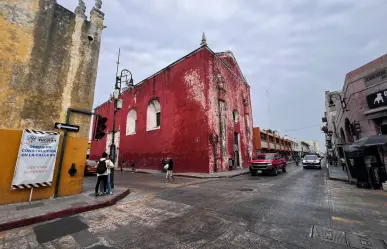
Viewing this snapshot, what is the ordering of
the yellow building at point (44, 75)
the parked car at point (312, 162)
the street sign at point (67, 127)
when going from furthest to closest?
the parked car at point (312, 162) → the street sign at point (67, 127) → the yellow building at point (44, 75)

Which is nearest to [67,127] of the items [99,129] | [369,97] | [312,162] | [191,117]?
[99,129]

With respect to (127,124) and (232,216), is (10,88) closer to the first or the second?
(232,216)

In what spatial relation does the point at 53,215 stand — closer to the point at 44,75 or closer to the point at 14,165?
the point at 14,165

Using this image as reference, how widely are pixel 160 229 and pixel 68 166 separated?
18.6 ft

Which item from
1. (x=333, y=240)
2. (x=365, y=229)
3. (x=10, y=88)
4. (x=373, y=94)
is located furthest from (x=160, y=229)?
(x=373, y=94)

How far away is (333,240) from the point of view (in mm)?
3588

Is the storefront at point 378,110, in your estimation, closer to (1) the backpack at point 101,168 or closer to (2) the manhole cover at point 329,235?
(2) the manhole cover at point 329,235

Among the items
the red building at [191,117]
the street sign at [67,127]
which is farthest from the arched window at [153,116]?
the street sign at [67,127]

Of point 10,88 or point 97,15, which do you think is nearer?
point 10,88

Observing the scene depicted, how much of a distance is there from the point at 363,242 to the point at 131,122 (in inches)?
1037

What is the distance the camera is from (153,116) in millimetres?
23422

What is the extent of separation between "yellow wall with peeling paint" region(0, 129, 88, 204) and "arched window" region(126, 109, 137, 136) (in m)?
18.2

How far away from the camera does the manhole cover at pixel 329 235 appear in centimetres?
358

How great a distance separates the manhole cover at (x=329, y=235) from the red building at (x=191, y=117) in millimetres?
12579
